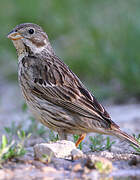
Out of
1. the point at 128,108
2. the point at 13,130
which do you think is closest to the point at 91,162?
the point at 13,130

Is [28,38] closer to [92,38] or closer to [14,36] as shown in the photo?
[14,36]

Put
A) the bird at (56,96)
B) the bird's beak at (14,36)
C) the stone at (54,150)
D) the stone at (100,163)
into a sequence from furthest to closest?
the bird's beak at (14,36) < the bird at (56,96) < the stone at (54,150) < the stone at (100,163)

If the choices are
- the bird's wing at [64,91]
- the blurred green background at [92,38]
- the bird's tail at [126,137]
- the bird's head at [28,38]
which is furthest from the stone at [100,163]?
the blurred green background at [92,38]

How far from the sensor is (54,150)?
550 cm

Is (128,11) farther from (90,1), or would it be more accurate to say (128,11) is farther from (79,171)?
(79,171)

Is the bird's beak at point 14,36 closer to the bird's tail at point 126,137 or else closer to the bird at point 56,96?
the bird at point 56,96

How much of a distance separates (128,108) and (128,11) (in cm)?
291

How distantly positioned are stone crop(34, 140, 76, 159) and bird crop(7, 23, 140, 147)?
79 centimetres

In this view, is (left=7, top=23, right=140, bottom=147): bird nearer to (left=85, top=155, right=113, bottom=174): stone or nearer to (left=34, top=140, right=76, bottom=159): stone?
(left=34, top=140, right=76, bottom=159): stone

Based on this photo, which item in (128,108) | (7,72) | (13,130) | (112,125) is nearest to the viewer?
(112,125)

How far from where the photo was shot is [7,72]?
42.5 feet

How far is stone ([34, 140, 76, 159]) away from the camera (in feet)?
17.7

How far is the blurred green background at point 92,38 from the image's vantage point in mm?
10398

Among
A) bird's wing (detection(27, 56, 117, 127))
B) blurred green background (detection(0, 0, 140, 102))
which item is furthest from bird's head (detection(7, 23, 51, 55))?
blurred green background (detection(0, 0, 140, 102))
